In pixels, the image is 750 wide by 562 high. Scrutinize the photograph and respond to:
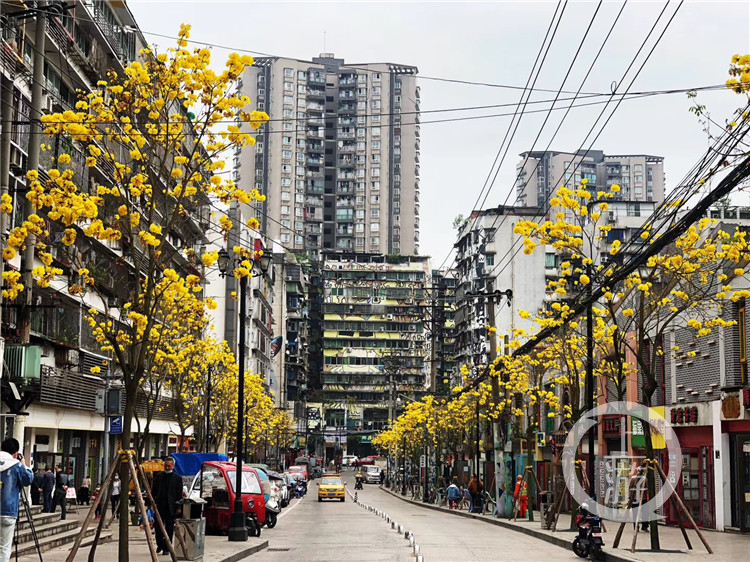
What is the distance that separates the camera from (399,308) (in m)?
177

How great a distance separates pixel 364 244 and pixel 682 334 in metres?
150

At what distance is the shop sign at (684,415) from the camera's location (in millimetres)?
36903

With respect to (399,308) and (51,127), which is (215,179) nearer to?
(51,127)

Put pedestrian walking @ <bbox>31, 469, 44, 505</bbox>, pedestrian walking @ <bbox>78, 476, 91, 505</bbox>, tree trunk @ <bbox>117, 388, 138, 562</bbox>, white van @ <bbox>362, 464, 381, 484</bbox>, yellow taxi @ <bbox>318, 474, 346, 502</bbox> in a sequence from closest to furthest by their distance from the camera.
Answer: tree trunk @ <bbox>117, 388, 138, 562</bbox>
pedestrian walking @ <bbox>31, 469, 44, 505</bbox>
pedestrian walking @ <bbox>78, 476, 91, 505</bbox>
yellow taxi @ <bbox>318, 474, 346, 502</bbox>
white van @ <bbox>362, 464, 381, 484</bbox>

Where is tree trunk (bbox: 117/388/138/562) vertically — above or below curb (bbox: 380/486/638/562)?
above

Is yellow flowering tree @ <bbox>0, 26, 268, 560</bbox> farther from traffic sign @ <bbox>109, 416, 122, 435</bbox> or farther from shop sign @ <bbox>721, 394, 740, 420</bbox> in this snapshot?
shop sign @ <bbox>721, 394, 740, 420</bbox>

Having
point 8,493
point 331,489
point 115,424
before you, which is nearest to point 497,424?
point 331,489

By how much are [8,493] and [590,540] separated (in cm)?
1425

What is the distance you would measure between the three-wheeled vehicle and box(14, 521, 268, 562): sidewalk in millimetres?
1040

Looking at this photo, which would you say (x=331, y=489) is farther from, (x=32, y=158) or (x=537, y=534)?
(x=32, y=158)

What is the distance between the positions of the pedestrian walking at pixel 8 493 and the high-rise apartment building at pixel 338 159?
168 meters

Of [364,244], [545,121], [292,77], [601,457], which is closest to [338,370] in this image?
[364,244]

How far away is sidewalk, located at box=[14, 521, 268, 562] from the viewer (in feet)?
67.1

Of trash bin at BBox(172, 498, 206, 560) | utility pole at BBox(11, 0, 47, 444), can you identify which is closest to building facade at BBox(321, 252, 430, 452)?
utility pole at BBox(11, 0, 47, 444)
